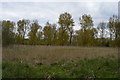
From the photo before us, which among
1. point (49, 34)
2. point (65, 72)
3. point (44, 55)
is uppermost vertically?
point (49, 34)

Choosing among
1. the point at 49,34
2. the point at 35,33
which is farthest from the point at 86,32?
the point at 35,33

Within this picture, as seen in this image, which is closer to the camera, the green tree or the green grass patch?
the green grass patch

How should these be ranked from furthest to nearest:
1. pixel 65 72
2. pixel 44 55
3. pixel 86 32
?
1. pixel 86 32
2. pixel 44 55
3. pixel 65 72

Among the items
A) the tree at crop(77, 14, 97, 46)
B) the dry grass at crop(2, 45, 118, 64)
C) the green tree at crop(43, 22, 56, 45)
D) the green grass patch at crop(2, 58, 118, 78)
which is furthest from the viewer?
the green tree at crop(43, 22, 56, 45)

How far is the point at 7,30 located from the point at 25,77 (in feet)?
33.3

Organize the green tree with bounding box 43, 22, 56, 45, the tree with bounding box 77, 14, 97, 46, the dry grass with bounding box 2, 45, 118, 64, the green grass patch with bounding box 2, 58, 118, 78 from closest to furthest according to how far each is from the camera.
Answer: the green grass patch with bounding box 2, 58, 118, 78 → the dry grass with bounding box 2, 45, 118, 64 → the tree with bounding box 77, 14, 97, 46 → the green tree with bounding box 43, 22, 56, 45

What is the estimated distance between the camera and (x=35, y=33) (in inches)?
1636

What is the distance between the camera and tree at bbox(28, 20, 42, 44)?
39.1 m

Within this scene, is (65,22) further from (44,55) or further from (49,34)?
(44,55)

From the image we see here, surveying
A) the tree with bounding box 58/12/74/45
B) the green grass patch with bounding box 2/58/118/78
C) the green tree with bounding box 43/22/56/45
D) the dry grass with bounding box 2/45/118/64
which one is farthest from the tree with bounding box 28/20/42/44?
the green grass patch with bounding box 2/58/118/78

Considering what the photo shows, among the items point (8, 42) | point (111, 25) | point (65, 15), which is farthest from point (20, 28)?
point (8, 42)

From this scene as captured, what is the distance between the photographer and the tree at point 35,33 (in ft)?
128

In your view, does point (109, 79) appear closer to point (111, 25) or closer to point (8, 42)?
point (8, 42)

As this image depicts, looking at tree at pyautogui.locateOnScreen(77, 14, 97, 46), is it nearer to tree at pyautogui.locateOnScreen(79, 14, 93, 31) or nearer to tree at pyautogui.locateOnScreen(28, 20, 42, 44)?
tree at pyautogui.locateOnScreen(79, 14, 93, 31)
